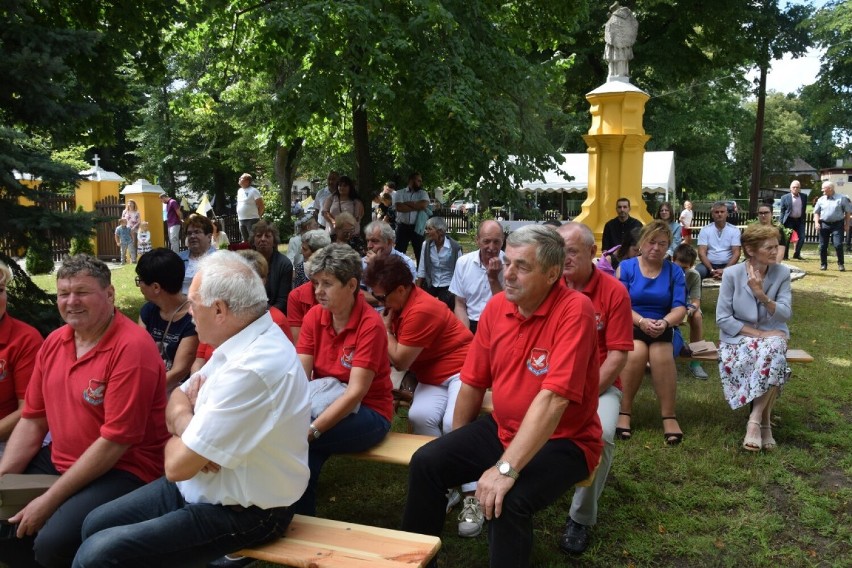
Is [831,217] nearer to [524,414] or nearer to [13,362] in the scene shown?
[524,414]

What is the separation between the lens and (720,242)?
9094mm

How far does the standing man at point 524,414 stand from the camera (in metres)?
2.70

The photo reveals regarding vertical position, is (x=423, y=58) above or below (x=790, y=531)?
above

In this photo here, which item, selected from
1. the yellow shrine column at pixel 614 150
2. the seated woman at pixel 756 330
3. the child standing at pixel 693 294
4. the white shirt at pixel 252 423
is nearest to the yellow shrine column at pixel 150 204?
the yellow shrine column at pixel 614 150

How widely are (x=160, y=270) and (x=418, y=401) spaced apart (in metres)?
1.65

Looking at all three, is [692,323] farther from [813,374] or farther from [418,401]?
[418,401]

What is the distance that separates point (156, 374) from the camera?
113 inches

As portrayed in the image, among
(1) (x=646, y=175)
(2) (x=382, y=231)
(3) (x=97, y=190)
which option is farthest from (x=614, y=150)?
(3) (x=97, y=190)

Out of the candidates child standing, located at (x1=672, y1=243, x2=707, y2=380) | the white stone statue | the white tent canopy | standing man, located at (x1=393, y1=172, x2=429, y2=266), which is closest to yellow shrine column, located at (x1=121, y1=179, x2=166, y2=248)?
standing man, located at (x1=393, y1=172, x2=429, y2=266)

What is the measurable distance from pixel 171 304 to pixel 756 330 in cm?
393

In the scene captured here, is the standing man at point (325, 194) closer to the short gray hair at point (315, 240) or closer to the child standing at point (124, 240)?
the short gray hair at point (315, 240)

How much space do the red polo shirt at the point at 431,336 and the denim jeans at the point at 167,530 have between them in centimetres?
150

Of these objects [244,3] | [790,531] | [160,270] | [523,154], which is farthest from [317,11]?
[790,531]

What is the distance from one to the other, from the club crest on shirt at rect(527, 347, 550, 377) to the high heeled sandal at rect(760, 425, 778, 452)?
8.60ft
